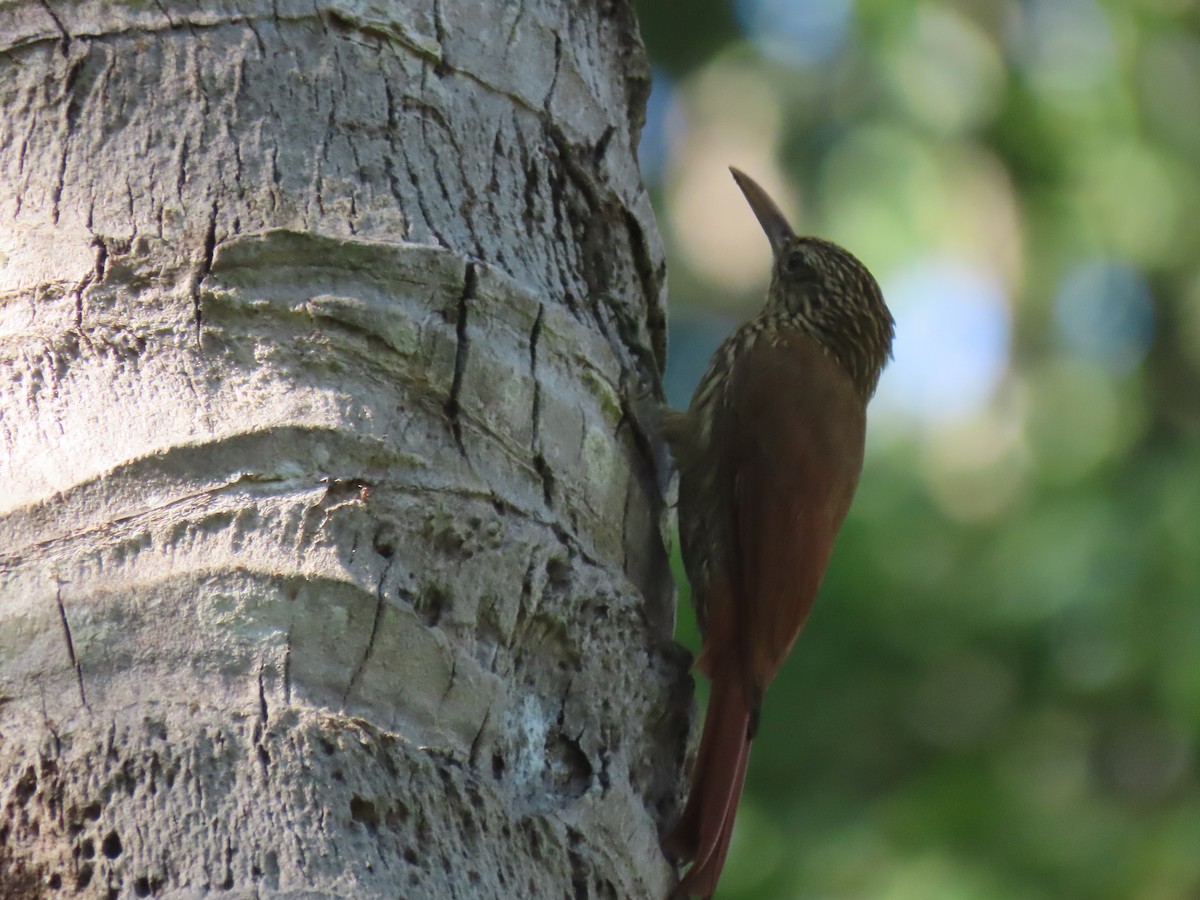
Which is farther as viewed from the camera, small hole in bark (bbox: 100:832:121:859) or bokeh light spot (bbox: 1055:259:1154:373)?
bokeh light spot (bbox: 1055:259:1154:373)

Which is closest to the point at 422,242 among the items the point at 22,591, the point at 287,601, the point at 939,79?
the point at 287,601

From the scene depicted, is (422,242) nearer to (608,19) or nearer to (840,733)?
(608,19)

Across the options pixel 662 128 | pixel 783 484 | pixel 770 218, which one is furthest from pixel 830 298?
pixel 662 128

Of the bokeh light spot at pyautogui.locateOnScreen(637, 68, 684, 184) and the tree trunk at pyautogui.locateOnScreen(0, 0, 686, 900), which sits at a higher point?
the bokeh light spot at pyautogui.locateOnScreen(637, 68, 684, 184)

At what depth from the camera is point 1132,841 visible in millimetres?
4469

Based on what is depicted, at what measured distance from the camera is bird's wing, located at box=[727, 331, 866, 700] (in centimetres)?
280

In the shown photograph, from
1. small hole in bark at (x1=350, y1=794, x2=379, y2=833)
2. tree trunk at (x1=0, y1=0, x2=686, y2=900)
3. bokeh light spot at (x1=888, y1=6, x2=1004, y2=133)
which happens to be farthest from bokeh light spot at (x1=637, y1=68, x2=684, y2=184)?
small hole in bark at (x1=350, y1=794, x2=379, y2=833)

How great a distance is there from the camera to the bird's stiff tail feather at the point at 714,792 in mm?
1991

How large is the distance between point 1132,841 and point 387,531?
11.6ft

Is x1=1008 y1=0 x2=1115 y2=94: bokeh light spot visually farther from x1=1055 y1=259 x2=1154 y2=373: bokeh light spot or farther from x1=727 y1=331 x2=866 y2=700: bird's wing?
x1=727 y1=331 x2=866 y2=700: bird's wing

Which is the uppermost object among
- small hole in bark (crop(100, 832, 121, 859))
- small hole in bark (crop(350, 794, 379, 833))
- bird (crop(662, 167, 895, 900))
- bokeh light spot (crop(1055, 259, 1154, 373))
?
bokeh light spot (crop(1055, 259, 1154, 373))

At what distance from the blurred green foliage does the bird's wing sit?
1518 mm

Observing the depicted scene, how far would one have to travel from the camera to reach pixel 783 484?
300cm

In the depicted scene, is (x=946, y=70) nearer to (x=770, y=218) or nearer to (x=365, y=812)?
(x=770, y=218)
